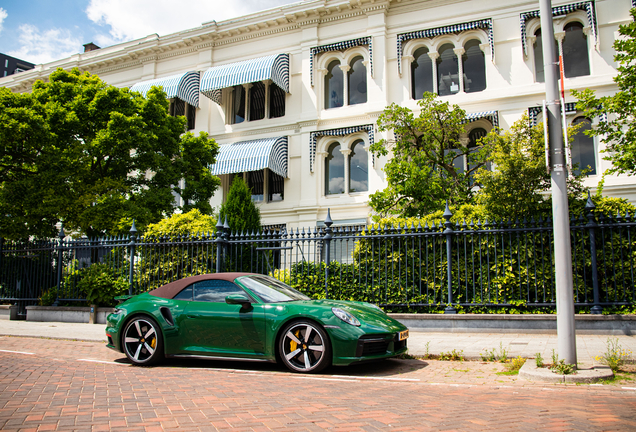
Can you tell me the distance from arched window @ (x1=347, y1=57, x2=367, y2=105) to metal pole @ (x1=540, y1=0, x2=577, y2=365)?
15.5 m

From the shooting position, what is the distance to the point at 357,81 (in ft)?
72.3

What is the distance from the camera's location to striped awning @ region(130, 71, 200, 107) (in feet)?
75.7

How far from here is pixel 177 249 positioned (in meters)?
12.9

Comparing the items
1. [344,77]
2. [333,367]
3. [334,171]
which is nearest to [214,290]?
[333,367]

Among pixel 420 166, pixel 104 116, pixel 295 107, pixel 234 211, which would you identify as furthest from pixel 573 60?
pixel 104 116

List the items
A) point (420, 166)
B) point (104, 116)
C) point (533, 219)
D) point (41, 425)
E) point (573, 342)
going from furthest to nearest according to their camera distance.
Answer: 1. point (104, 116)
2. point (420, 166)
3. point (533, 219)
4. point (573, 342)
5. point (41, 425)

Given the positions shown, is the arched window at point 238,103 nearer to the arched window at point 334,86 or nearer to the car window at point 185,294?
the arched window at point 334,86

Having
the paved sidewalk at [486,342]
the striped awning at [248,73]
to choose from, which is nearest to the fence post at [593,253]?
the paved sidewalk at [486,342]

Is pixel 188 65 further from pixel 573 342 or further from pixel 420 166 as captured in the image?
pixel 573 342

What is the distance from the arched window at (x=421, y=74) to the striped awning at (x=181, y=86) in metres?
10.6

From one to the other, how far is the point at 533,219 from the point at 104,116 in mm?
15568

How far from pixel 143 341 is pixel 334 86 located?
17732mm

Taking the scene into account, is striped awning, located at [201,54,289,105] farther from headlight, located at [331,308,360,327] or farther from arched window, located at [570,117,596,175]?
headlight, located at [331,308,360,327]

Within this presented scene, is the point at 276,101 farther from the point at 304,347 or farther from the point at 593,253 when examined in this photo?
the point at 304,347
